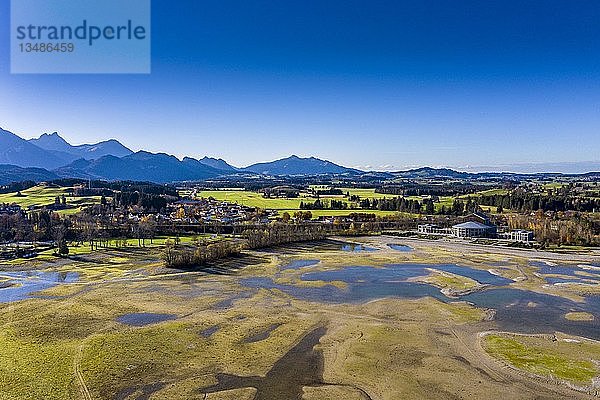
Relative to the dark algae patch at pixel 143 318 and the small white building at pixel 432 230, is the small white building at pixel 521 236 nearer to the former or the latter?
the small white building at pixel 432 230

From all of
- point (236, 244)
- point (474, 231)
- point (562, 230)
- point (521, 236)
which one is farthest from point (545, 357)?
point (474, 231)

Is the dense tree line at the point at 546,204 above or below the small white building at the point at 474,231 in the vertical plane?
above

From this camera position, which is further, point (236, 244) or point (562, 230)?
point (562, 230)

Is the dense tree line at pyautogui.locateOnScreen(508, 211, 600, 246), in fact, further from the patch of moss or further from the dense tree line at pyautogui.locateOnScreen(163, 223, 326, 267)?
the patch of moss

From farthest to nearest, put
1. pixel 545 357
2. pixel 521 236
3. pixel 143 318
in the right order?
pixel 521 236 < pixel 143 318 < pixel 545 357

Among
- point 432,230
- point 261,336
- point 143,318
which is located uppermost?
point 432,230

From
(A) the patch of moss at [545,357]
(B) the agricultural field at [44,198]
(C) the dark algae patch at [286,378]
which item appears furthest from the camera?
(B) the agricultural field at [44,198]

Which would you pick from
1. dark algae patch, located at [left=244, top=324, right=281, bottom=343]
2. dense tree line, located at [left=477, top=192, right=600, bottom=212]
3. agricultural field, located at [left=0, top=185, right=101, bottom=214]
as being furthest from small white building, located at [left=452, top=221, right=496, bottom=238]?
agricultural field, located at [left=0, top=185, right=101, bottom=214]

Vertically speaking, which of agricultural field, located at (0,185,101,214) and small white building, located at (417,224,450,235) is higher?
agricultural field, located at (0,185,101,214)

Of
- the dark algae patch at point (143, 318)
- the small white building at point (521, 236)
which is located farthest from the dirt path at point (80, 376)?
the small white building at point (521, 236)

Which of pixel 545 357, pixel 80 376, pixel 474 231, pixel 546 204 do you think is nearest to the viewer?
pixel 80 376

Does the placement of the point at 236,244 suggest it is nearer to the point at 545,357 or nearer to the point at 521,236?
the point at 545,357

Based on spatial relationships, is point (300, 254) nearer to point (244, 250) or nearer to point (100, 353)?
point (244, 250)
